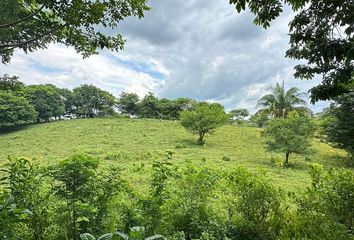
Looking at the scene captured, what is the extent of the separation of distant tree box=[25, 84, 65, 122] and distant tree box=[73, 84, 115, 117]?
4634 millimetres

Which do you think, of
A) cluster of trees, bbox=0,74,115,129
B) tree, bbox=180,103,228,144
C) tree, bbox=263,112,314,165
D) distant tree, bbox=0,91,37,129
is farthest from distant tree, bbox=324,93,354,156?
distant tree, bbox=0,91,37,129

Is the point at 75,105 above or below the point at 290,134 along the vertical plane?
above

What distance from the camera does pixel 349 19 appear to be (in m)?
4.38

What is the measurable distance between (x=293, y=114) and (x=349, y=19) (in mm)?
19889

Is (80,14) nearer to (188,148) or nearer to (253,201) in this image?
(253,201)

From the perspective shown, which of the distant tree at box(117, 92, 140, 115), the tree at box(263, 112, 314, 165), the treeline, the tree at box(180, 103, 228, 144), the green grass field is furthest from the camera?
the distant tree at box(117, 92, 140, 115)

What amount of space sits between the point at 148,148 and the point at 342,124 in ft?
49.3

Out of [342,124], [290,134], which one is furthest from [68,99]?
[342,124]

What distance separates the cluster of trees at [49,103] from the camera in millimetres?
43812

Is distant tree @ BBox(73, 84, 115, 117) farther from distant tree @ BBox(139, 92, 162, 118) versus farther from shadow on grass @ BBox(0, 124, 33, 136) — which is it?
shadow on grass @ BBox(0, 124, 33, 136)

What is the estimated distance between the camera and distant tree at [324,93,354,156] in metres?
18.7

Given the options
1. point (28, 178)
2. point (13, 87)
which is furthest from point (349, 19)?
point (13, 87)

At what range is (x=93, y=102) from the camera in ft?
197

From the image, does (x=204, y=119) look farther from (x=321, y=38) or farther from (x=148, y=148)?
(x=321, y=38)
